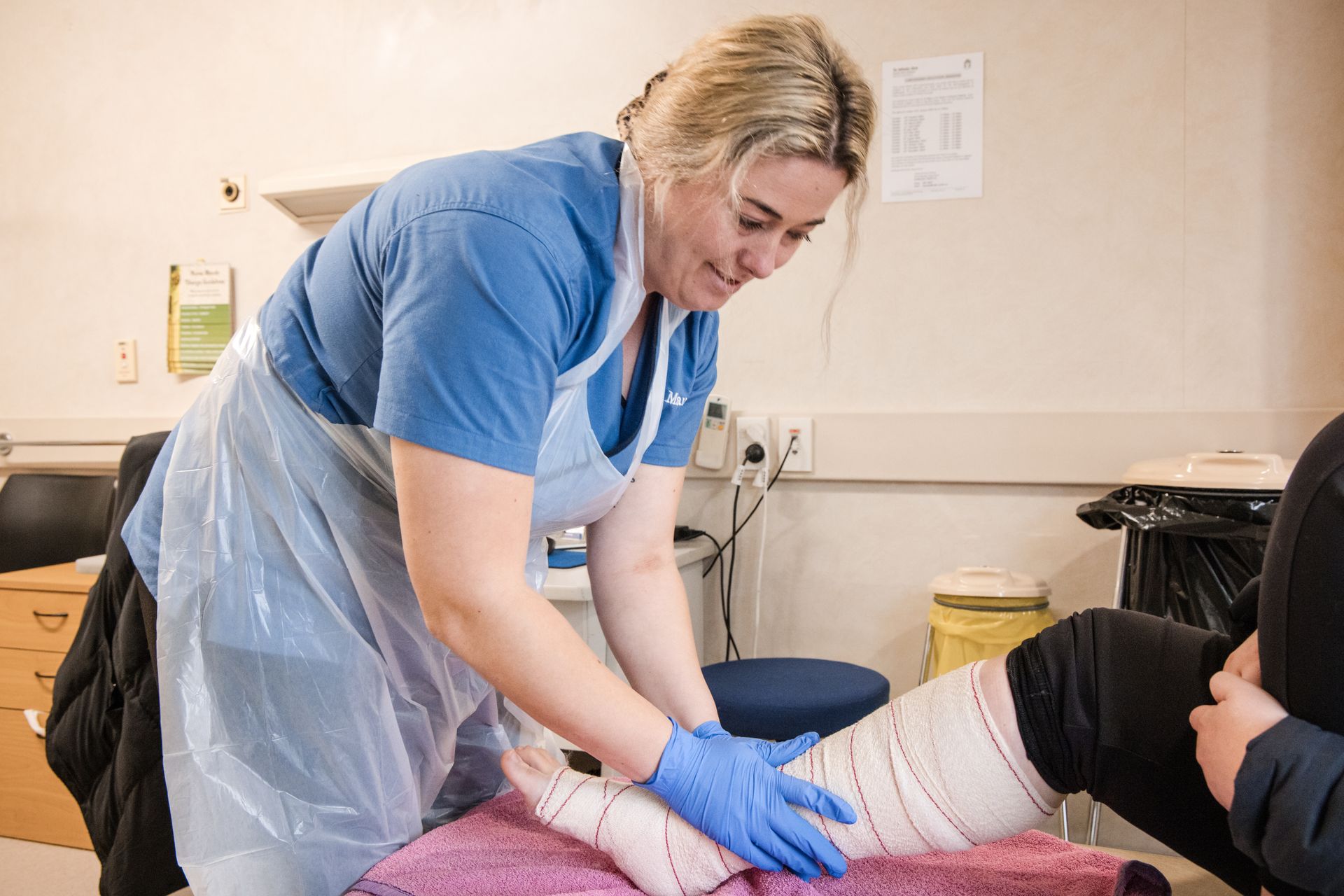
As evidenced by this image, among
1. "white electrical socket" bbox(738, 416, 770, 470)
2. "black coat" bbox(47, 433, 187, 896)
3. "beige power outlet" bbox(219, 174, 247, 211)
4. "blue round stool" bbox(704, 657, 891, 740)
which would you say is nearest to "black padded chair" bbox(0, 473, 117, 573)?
"beige power outlet" bbox(219, 174, 247, 211)

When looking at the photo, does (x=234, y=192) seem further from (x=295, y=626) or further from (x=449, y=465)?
(x=449, y=465)

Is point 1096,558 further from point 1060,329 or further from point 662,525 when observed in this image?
point 662,525

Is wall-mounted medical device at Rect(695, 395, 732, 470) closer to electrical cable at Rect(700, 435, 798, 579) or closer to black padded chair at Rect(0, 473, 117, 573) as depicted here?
electrical cable at Rect(700, 435, 798, 579)

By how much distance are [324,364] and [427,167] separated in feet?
0.76

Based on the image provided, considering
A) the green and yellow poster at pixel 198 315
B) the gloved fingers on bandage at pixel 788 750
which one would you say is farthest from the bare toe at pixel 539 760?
the green and yellow poster at pixel 198 315

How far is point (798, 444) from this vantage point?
2053 millimetres

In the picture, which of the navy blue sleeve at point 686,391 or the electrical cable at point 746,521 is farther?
the electrical cable at point 746,521

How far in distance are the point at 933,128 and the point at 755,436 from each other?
75 cm

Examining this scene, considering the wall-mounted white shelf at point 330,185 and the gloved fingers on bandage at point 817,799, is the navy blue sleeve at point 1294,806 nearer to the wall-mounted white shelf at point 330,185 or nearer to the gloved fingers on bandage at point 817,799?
the gloved fingers on bandage at point 817,799

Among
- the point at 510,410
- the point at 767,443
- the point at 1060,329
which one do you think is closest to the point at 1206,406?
the point at 1060,329

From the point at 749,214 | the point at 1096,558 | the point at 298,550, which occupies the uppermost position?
the point at 749,214

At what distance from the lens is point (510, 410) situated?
81 cm

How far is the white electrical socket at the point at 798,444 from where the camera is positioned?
204 cm

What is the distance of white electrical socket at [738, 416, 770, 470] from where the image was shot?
2.07 m
